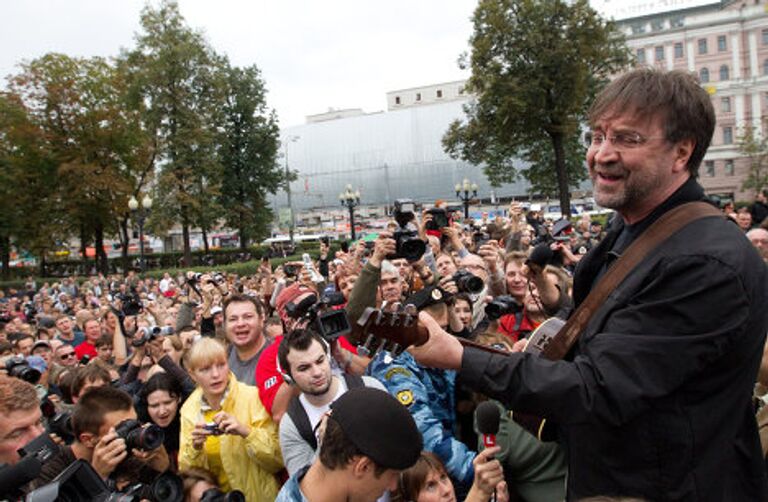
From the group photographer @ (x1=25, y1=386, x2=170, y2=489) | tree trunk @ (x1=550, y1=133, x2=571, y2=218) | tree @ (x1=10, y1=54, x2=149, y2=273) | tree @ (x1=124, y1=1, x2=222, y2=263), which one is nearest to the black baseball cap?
photographer @ (x1=25, y1=386, x2=170, y2=489)

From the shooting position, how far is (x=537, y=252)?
3867 millimetres

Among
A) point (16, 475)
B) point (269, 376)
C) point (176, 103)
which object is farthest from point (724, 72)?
point (16, 475)

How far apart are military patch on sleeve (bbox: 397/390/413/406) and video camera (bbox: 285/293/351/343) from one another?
1.92 feet

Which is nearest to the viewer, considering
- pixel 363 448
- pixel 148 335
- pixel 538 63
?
pixel 363 448

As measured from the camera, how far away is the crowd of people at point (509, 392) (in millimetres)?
1688

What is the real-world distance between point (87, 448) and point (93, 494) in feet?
4.78

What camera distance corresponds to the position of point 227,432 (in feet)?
11.6

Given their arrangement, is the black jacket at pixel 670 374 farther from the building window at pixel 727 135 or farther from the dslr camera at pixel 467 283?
the building window at pixel 727 135

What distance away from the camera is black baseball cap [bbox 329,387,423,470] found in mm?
2193

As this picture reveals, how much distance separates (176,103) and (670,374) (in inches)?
1579

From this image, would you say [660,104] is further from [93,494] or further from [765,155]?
[765,155]

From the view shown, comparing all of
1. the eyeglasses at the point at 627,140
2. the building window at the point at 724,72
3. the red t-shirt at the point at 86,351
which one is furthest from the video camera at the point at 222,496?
the building window at the point at 724,72

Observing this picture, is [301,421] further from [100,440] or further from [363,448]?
[363,448]

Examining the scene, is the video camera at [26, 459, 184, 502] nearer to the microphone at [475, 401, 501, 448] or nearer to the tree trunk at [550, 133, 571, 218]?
the microphone at [475, 401, 501, 448]
